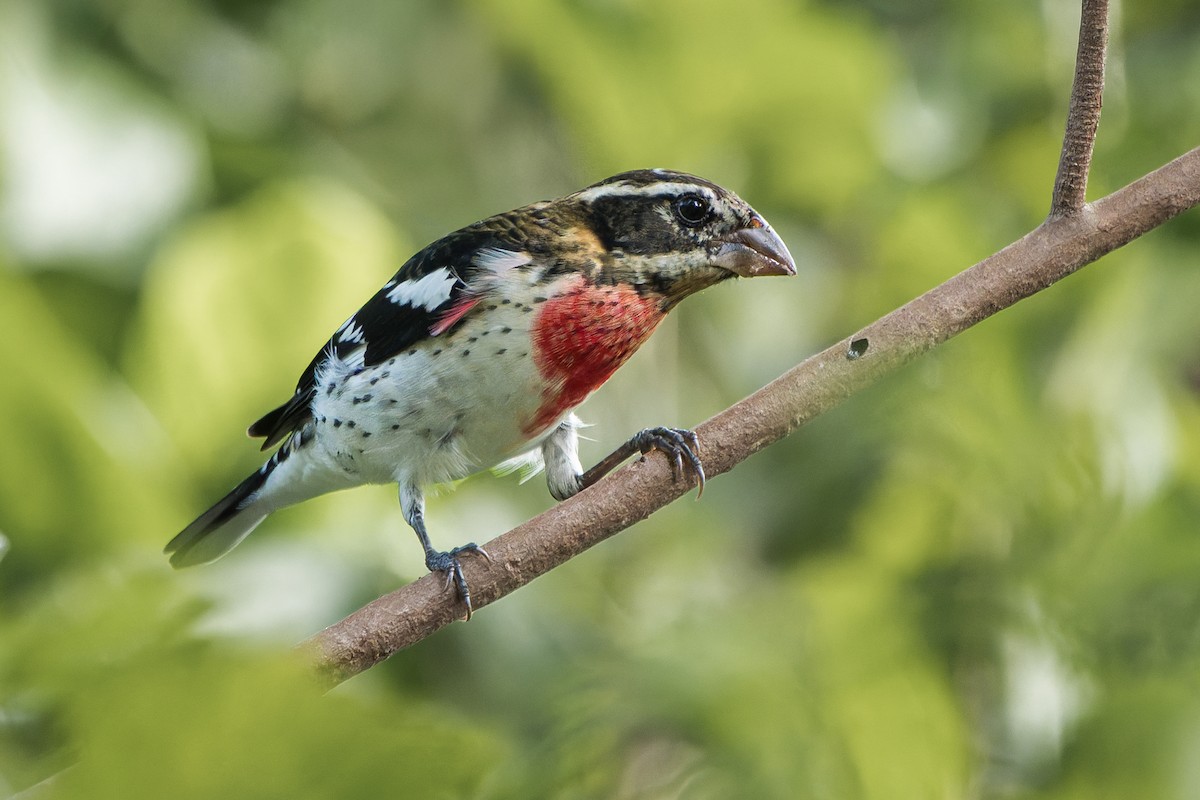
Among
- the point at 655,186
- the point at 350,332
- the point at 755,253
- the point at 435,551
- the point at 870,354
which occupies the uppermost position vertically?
the point at 350,332

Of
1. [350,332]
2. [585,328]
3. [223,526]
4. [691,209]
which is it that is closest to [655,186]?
[691,209]

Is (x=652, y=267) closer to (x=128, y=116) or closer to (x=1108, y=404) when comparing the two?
(x=1108, y=404)

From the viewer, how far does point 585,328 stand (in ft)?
4.59

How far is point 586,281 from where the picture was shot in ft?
4.65

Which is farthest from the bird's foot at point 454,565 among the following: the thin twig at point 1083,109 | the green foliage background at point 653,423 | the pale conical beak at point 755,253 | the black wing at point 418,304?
the thin twig at point 1083,109

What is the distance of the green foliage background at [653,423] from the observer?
58 centimetres

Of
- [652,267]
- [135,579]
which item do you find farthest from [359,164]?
[135,579]

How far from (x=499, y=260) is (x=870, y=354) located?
0.55 meters

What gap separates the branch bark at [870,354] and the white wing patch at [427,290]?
436 mm

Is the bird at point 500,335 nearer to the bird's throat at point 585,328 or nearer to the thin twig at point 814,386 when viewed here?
the bird's throat at point 585,328

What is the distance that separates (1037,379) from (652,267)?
56cm

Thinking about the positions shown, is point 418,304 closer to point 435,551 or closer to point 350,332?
point 350,332

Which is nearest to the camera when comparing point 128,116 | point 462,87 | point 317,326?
point 317,326

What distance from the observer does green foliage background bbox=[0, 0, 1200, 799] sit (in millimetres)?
585
